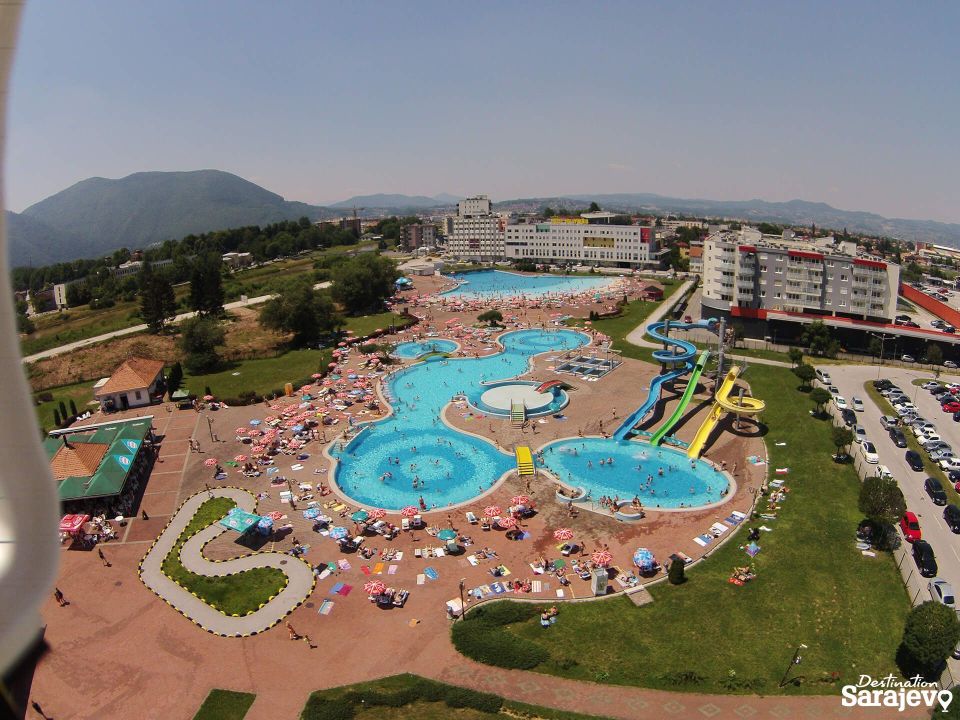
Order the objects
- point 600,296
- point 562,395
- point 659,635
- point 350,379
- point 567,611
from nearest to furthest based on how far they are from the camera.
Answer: point 659,635 < point 567,611 < point 562,395 < point 350,379 < point 600,296

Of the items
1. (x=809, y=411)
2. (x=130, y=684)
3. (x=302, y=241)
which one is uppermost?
(x=302, y=241)

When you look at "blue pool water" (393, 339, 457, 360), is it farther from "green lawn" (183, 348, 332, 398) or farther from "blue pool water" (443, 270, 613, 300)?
"blue pool water" (443, 270, 613, 300)

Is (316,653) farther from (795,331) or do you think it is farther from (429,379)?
(795,331)


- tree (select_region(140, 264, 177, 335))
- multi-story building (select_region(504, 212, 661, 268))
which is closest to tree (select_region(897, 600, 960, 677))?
tree (select_region(140, 264, 177, 335))

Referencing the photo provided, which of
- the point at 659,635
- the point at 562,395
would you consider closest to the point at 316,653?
the point at 659,635

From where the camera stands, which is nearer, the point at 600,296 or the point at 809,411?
the point at 809,411

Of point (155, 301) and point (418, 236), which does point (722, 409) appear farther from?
point (418, 236)
